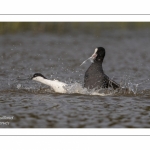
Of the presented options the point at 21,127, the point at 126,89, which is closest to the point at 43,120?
the point at 21,127

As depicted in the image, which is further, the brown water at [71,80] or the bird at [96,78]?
the bird at [96,78]

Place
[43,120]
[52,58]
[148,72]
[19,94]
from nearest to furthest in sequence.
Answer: [43,120], [19,94], [148,72], [52,58]

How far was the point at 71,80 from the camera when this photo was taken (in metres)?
14.2

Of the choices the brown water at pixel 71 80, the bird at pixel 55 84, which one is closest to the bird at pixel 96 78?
the brown water at pixel 71 80

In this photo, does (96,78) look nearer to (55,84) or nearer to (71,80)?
(55,84)

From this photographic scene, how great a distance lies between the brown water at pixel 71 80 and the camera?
9.54 metres

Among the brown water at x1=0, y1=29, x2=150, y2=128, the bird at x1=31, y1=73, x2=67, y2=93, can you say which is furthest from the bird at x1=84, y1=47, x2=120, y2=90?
the bird at x1=31, y1=73, x2=67, y2=93

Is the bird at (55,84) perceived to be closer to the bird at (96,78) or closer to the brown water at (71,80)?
the brown water at (71,80)

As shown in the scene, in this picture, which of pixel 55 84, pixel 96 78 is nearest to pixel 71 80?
pixel 55 84

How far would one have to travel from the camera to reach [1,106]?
1045 centimetres
